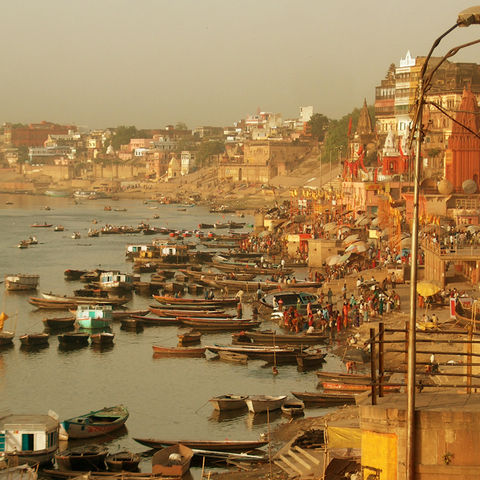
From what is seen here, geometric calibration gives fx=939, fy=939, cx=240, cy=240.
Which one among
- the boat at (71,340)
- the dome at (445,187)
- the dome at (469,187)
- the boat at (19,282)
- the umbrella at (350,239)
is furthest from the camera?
the dome at (469,187)

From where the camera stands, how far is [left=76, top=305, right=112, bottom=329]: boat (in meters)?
29.2

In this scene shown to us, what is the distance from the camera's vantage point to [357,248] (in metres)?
37.7

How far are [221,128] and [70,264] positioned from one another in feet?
405

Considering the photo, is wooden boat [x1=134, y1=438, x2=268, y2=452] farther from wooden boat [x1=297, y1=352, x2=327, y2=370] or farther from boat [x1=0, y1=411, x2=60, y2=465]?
wooden boat [x1=297, y1=352, x2=327, y2=370]

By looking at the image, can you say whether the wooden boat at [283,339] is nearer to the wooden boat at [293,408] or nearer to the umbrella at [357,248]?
the wooden boat at [293,408]

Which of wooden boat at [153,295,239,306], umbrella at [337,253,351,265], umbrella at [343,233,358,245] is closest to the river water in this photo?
wooden boat at [153,295,239,306]

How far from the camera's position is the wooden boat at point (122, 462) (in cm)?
1455

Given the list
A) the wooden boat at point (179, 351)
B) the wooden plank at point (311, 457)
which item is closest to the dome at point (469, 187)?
the wooden boat at point (179, 351)

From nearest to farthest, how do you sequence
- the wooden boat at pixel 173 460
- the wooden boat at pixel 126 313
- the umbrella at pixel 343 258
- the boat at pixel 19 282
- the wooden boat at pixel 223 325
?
1. the wooden boat at pixel 173 460
2. the wooden boat at pixel 223 325
3. the wooden boat at pixel 126 313
4. the umbrella at pixel 343 258
5. the boat at pixel 19 282

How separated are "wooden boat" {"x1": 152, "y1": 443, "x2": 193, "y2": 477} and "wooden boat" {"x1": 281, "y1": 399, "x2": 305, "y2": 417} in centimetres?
351

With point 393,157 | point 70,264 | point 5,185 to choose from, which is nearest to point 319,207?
point 393,157

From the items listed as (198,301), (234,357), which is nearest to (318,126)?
(198,301)

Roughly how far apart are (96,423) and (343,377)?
17.7ft

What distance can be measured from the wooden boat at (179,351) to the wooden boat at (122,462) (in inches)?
371
